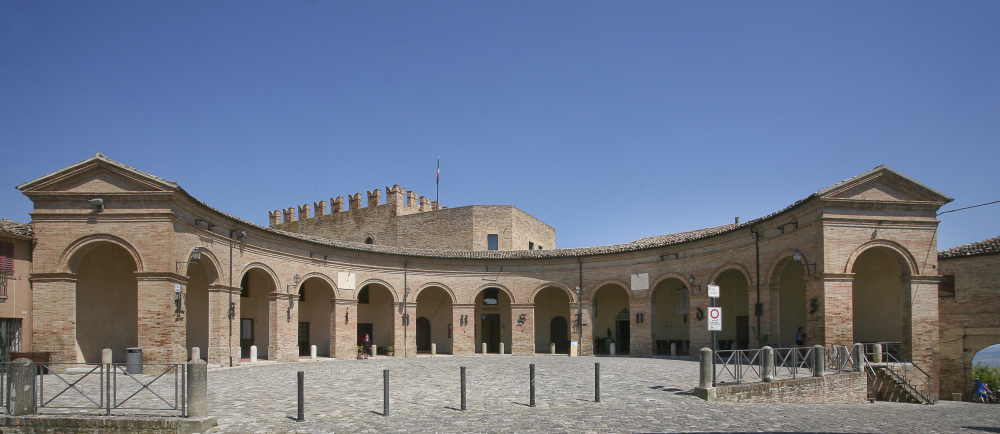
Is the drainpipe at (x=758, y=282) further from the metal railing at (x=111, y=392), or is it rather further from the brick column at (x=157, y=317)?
the brick column at (x=157, y=317)

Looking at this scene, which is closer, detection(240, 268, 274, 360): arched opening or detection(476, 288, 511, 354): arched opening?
detection(240, 268, 274, 360): arched opening

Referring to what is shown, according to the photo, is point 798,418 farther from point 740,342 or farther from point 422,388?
point 740,342

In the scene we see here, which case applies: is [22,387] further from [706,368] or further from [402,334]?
[402,334]

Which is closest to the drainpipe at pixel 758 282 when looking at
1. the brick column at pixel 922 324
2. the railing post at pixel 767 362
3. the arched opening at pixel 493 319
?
the brick column at pixel 922 324

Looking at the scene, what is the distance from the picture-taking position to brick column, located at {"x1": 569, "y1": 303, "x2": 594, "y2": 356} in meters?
31.1

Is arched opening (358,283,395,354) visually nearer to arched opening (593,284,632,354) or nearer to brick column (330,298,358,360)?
brick column (330,298,358,360)

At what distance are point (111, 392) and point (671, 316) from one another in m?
23.8

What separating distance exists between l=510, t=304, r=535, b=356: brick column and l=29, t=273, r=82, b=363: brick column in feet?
62.2

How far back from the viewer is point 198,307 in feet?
76.4

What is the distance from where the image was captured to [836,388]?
16422mm

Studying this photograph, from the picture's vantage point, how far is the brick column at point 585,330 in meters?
31.1

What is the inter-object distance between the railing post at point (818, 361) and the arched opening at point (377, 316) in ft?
68.1

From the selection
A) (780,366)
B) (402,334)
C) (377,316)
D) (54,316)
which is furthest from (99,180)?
(780,366)

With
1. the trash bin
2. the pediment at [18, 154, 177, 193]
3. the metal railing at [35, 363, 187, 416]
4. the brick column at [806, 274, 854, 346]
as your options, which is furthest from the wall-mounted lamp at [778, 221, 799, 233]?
the trash bin
